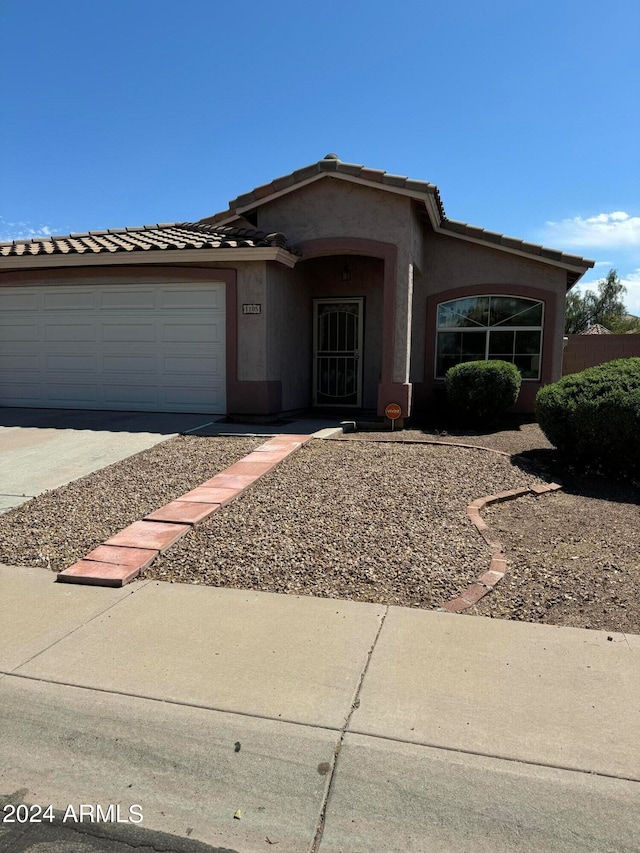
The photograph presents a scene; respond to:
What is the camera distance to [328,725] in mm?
2943

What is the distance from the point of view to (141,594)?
4566 millimetres

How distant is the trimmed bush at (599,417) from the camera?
25.4ft

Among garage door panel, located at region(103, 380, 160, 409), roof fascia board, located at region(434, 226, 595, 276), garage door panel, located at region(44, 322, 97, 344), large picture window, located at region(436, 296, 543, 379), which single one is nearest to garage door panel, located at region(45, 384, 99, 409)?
garage door panel, located at region(103, 380, 160, 409)

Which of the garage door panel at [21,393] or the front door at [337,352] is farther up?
the front door at [337,352]

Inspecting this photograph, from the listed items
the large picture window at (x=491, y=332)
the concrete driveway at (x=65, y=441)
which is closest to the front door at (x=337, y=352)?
the large picture window at (x=491, y=332)

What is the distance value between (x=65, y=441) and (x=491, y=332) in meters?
8.81

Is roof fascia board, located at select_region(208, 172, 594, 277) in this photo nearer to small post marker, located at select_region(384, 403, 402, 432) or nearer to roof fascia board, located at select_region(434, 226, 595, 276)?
roof fascia board, located at select_region(434, 226, 595, 276)

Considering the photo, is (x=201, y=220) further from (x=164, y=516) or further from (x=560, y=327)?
(x=164, y=516)

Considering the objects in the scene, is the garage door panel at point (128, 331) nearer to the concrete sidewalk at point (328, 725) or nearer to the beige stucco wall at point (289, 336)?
the beige stucco wall at point (289, 336)

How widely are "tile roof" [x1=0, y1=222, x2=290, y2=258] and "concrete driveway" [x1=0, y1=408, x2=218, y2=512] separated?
10.3 ft

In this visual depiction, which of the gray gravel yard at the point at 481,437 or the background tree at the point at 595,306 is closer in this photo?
the gray gravel yard at the point at 481,437

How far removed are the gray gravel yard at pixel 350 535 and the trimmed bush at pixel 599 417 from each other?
945 mm

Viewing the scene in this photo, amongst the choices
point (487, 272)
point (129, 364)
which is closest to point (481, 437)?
point (487, 272)

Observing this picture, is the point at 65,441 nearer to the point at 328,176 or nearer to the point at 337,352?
the point at 337,352
